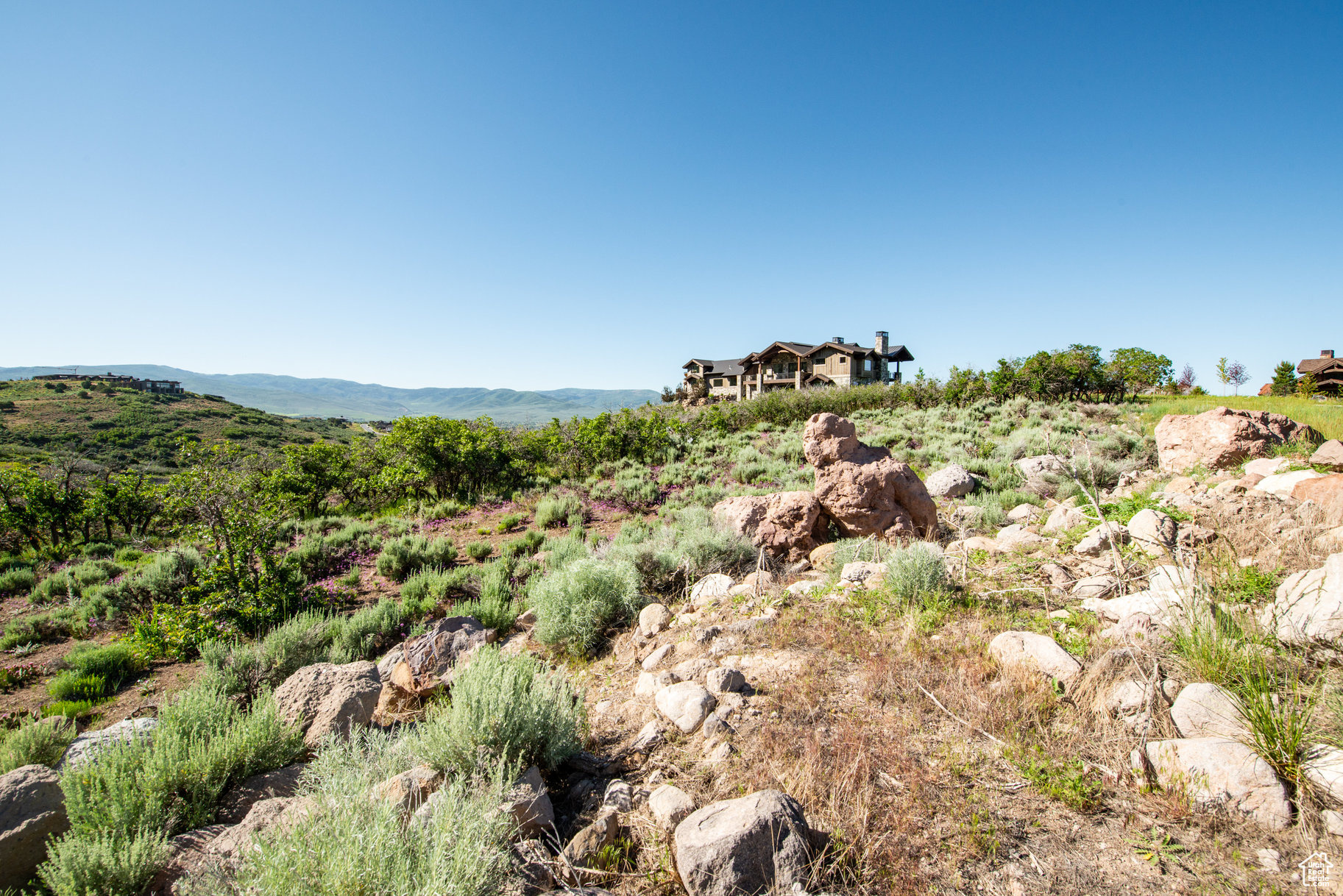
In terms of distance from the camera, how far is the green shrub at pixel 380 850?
1.76 m

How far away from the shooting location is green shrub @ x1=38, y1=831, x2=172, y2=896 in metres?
2.07

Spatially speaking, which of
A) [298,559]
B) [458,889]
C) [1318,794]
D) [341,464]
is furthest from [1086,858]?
[341,464]

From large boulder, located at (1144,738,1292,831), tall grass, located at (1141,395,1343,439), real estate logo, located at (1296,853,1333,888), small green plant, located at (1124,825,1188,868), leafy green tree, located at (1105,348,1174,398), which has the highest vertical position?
leafy green tree, located at (1105,348,1174,398)

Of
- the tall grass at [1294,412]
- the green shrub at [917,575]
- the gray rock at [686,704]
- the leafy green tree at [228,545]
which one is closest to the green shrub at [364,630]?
the leafy green tree at [228,545]

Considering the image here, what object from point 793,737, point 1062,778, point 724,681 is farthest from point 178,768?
point 1062,778

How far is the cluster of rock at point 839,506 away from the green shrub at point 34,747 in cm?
606

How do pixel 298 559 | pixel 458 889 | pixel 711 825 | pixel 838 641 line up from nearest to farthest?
pixel 458 889 → pixel 711 825 → pixel 838 641 → pixel 298 559

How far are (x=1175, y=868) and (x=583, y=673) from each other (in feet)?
12.5

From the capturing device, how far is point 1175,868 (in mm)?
2039

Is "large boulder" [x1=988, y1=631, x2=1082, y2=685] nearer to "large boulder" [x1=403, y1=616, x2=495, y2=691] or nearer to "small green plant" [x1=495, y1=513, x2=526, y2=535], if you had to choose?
"large boulder" [x1=403, y1=616, x2=495, y2=691]

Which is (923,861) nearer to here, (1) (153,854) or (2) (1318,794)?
(2) (1318,794)

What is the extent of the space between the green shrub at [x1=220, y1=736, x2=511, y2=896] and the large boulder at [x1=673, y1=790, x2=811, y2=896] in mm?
757

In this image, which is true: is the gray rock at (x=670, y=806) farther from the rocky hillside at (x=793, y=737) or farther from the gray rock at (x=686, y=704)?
the gray rock at (x=686, y=704)

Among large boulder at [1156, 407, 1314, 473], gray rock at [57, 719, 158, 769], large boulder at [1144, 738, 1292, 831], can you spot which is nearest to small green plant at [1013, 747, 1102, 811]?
large boulder at [1144, 738, 1292, 831]
